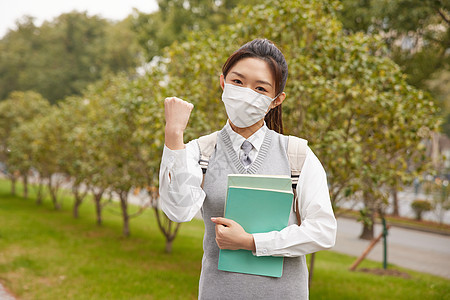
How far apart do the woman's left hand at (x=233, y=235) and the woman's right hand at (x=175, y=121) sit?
0.35 meters

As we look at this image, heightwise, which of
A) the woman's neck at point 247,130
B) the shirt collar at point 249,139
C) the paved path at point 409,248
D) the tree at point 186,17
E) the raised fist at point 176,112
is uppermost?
the tree at point 186,17

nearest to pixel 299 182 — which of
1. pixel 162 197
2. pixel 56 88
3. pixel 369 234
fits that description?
pixel 162 197

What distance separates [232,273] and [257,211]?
31 cm

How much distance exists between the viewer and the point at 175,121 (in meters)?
1.64

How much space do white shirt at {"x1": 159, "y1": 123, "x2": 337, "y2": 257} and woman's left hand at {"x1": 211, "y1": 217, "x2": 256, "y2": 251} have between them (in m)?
0.03

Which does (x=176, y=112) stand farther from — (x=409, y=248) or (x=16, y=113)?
(x=16, y=113)

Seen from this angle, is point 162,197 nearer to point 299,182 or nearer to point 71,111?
point 299,182

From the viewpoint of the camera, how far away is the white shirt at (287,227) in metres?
1.65

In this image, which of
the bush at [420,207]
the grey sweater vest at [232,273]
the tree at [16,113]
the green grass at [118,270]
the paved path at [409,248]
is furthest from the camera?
the bush at [420,207]

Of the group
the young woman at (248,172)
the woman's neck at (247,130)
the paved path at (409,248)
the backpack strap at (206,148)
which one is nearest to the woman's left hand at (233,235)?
the young woman at (248,172)

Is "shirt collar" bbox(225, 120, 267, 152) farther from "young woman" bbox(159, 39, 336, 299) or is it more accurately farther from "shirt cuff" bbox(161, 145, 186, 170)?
"shirt cuff" bbox(161, 145, 186, 170)

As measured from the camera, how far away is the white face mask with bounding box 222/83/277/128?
6.12 feet

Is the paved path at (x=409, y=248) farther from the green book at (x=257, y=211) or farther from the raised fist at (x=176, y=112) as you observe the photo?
the raised fist at (x=176, y=112)

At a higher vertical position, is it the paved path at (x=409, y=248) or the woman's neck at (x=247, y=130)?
the woman's neck at (x=247, y=130)
